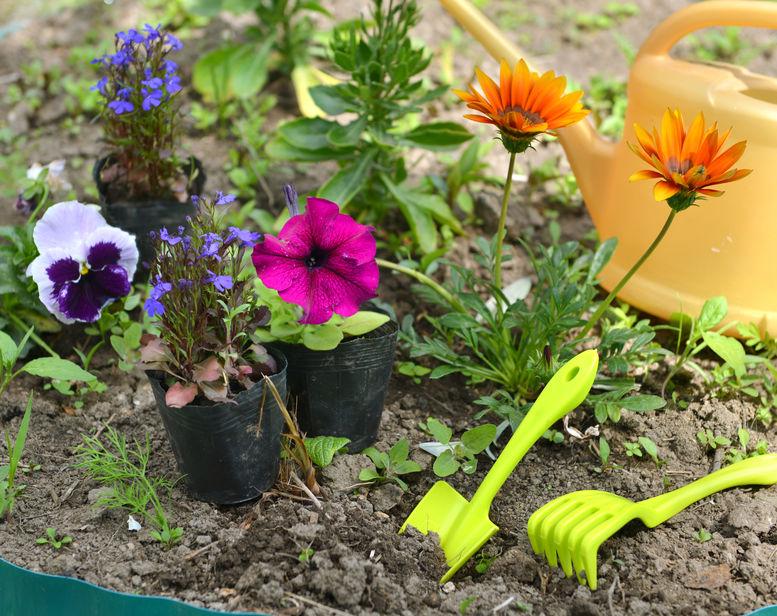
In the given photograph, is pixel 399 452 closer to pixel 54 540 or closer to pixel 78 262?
pixel 54 540

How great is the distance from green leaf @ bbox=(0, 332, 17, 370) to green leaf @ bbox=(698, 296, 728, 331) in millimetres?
1340

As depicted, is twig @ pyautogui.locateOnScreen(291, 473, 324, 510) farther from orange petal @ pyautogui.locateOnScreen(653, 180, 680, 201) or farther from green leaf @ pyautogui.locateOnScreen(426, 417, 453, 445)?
orange petal @ pyautogui.locateOnScreen(653, 180, 680, 201)

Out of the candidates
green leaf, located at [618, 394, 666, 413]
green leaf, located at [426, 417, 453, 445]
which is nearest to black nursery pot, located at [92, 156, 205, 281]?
green leaf, located at [426, 417, 453, 445]

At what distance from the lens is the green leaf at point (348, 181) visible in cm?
202

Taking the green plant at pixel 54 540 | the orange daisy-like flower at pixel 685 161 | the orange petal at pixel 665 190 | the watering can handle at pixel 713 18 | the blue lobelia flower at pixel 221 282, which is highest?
the watering can handle at pixel 713 18

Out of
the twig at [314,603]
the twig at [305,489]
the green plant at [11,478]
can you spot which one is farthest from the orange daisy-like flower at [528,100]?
the green plant at [11,478]

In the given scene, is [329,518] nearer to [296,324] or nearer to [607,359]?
[296,324]

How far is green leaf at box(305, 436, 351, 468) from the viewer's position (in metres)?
1.55

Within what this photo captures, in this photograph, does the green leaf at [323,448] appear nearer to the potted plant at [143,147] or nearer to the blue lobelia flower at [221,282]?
the blue lobelia flower at [221,282]

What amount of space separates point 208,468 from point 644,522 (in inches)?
29.2

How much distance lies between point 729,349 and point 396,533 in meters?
0.78

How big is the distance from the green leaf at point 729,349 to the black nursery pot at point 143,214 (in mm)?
1146

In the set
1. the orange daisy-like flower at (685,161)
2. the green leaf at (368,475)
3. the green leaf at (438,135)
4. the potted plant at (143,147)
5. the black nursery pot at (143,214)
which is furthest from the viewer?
the green leaf at (438,135)

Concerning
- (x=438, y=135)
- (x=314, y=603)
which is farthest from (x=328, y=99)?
(x=314, y=603)
